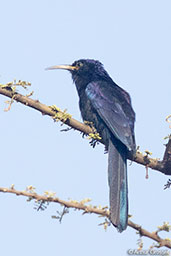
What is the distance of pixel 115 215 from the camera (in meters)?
4.08

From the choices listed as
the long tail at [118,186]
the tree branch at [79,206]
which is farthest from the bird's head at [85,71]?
the tree branch at [79,206]

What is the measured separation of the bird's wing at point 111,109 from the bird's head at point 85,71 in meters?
0.22

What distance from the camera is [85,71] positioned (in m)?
6.84

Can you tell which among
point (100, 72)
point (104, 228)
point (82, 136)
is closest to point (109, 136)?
point (82, 136)

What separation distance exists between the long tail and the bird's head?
138cm

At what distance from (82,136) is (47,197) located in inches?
117

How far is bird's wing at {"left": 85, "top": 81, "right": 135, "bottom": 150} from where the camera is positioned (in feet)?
18.0

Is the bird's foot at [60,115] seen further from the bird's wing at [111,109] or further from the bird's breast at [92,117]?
the bird's breast at [92,117]

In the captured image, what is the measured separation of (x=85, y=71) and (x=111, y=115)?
4.07ft

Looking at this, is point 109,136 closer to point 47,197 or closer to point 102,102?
point 102,102

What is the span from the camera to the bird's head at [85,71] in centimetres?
667

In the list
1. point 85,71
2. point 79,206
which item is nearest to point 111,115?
point 85,71

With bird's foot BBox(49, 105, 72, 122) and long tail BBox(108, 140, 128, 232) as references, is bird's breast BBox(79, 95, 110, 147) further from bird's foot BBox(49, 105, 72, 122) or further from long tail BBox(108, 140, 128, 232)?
bird's foot BBox(49, 105, 72, 122)

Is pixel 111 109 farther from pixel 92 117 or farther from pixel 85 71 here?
pixel 85 71
